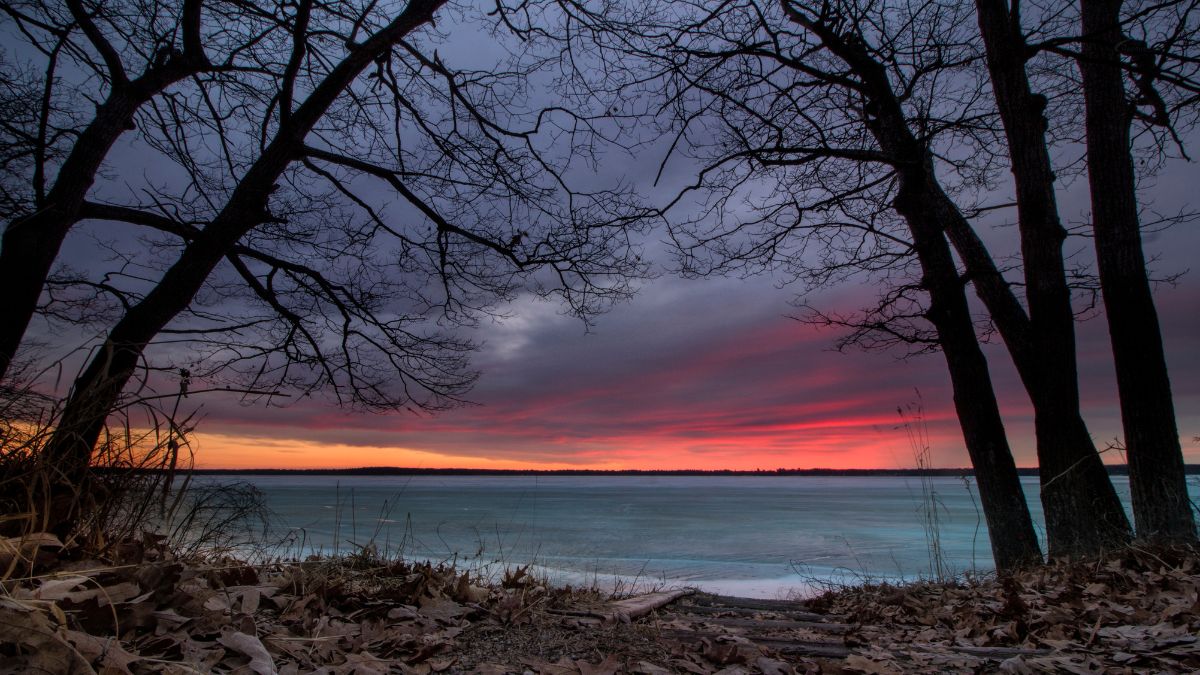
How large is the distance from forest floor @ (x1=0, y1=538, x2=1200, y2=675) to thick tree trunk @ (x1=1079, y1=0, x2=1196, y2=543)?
4.20 ft

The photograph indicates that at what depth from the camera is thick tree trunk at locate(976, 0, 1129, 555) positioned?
5246 millimetres

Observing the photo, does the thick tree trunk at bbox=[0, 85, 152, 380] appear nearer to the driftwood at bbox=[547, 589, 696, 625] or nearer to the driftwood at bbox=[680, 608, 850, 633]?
the driftwood at bbox=[547, 589, 696, 625]

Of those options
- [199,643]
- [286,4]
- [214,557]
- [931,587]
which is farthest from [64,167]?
[931,587]

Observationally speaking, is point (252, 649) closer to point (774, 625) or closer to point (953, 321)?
point (774, 625)

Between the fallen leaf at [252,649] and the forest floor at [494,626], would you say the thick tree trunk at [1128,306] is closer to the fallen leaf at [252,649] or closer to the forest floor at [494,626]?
the forest floor at [494,626]

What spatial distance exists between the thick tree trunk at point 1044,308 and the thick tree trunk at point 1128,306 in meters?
0.28

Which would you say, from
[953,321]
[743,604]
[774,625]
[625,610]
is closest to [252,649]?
[625,610]

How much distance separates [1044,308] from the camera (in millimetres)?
5625

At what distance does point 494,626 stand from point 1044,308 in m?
5.46

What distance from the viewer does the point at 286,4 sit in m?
5.68

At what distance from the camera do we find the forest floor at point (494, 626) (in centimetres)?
175

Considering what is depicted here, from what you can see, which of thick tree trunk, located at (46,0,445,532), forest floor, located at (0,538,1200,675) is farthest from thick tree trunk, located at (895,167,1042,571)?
thick tree trunk, located at (46,0,445,532)

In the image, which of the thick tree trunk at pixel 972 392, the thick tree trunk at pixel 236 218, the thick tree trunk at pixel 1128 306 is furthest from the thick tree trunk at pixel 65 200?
the thick tree trunk at pixel 1128 306

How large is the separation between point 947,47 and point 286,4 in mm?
6059
